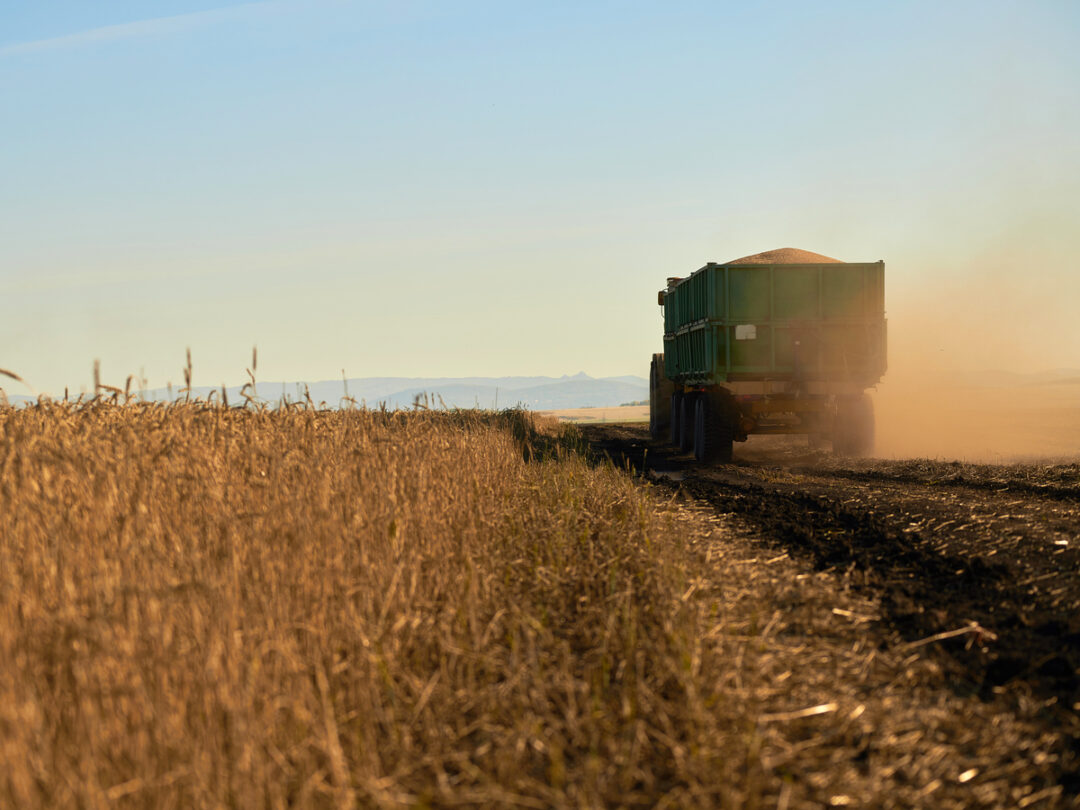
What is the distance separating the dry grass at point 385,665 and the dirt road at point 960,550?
31 cm

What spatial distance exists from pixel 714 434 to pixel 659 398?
842 centimetres

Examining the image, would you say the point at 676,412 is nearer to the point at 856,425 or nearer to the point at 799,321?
the point at 856,425

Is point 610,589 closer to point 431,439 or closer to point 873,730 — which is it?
point 873,730

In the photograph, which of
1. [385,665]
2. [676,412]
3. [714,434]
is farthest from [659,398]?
[385,665]

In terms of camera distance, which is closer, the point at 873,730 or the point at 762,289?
the point at 873,730

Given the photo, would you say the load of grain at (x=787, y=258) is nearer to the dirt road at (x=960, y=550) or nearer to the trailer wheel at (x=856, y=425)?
the trailer wheel at (x=856, y=425)

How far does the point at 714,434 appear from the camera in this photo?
51.3ft

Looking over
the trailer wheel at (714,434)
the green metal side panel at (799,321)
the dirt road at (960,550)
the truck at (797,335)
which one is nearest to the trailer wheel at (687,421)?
the trailer wheel at (714,434)

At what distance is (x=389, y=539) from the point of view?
4.92 metres

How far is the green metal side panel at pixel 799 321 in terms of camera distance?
14.8 metres

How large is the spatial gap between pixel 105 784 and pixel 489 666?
5.44 feet

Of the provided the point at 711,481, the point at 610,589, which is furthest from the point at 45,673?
the point at 711,481

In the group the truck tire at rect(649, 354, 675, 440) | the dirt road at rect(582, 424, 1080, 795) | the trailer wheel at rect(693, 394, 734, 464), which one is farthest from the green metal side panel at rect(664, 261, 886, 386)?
the truck tire at rect(649, 354, 675, 440)

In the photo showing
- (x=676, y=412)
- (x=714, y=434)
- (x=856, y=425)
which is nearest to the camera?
(x=856, y=425)
